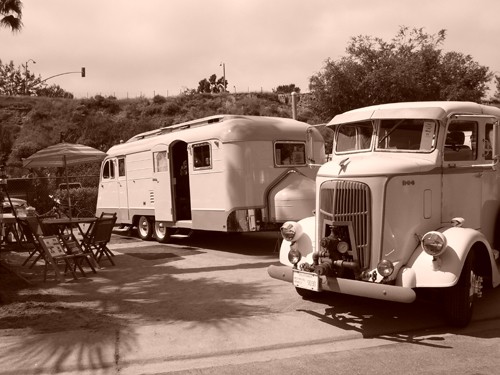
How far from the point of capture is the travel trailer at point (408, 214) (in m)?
5.54

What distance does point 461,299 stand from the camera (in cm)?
561

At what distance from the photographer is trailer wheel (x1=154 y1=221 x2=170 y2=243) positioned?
1336cm

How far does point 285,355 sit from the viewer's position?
5.17 metres

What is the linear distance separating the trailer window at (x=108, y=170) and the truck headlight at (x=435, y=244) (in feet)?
38.1

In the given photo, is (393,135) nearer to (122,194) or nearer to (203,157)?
(203,157)

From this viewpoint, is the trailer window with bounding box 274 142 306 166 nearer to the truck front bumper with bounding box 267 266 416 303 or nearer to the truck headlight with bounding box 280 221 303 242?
the truck headlight with bounding box 280 221 303 242

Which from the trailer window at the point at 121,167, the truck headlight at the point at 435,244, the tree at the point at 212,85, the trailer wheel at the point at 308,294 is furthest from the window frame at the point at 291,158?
the tree at the point at 212,85

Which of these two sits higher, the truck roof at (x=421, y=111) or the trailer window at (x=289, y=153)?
the truck roof at (x=421, y=111)

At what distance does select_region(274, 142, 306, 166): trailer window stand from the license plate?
17.5 ft

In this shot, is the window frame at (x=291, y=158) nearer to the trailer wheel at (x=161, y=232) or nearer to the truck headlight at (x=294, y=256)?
the trailer wheel at (x=161, y=232)

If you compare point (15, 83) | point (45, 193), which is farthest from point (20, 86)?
point (45, 193)

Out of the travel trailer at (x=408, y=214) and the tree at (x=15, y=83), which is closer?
the travel trailer at (x=408, y=214)

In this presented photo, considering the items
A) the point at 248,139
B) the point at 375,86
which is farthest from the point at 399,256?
the point at 375,86

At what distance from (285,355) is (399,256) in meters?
1.62
